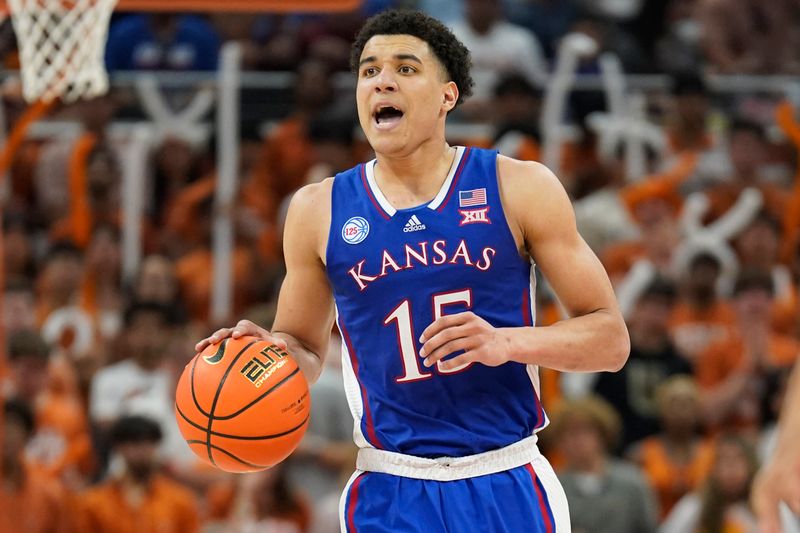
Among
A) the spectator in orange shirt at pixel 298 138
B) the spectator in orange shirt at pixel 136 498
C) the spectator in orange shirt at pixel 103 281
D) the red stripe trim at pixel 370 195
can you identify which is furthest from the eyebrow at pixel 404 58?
the spectator in orange shirt at pixel 298 138

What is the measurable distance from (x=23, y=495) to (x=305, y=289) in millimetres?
3504

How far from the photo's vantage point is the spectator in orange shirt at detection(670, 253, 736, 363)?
8.86 metres

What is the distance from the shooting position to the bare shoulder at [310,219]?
470cm

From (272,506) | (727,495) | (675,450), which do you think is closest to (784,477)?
(727,495)

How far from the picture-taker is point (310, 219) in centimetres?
472

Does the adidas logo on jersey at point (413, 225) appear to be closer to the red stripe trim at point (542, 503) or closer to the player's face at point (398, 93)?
the player's face at point (398, 93)

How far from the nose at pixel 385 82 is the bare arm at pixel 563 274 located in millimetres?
449

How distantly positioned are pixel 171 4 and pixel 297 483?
2.82m

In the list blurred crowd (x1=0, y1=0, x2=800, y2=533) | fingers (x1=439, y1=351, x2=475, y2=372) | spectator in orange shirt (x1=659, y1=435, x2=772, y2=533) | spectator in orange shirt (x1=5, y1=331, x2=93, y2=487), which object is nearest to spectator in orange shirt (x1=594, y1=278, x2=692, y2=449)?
blurred crowd (x1=0, y1=0, x2=800, y2=533)

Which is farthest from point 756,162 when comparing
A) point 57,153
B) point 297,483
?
point 57,153

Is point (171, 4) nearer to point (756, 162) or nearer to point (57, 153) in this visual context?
point (57, 153)

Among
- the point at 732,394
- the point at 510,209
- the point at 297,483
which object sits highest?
the point at 510,209

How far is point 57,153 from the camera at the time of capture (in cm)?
997

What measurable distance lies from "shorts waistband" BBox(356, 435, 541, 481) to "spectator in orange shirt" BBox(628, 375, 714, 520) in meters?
3.67
